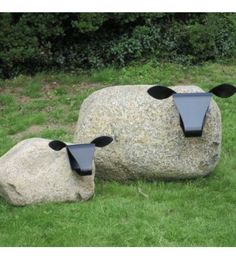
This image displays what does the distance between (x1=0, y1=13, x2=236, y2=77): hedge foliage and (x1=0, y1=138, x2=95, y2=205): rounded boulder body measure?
5.35 m

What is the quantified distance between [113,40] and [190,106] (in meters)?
5.89

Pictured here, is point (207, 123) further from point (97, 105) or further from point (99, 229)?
point (99, 229)

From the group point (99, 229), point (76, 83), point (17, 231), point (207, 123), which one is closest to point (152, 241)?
point (99, 229)

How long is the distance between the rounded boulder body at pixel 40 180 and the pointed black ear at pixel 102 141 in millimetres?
356

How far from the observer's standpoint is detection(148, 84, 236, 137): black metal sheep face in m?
6.72

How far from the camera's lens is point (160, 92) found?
22.6ft

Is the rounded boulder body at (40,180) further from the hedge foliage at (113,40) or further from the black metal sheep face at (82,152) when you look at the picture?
the hedge foliage at (113,40)

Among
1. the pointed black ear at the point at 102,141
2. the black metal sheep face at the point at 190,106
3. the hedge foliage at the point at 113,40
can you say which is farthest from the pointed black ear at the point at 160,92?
the hedge foliage at the point at 113,40

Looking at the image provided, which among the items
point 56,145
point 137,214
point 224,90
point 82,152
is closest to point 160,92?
point 224,90

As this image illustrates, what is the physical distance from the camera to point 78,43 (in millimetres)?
12539

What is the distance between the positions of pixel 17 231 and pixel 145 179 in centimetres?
177

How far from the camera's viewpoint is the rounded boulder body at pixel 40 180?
6484 mm

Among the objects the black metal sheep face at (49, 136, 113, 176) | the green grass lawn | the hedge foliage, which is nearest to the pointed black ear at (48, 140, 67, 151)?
the black metal sheep face at (49, 136, 113, 176)

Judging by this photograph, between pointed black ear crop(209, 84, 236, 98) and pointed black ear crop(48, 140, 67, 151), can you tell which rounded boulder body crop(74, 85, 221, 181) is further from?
pointed black ear crop(48, 140, 67, 151)
